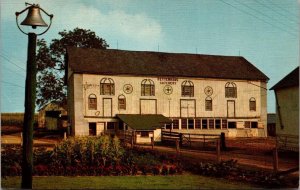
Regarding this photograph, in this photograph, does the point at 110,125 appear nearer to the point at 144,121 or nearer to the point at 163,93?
the point at 144,121

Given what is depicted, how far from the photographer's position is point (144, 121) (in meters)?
34.7

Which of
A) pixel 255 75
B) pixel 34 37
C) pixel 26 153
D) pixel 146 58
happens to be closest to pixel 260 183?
pixel 26 153

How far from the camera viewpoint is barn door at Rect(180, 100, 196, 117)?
38562mm

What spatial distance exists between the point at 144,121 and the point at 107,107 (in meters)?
4.02

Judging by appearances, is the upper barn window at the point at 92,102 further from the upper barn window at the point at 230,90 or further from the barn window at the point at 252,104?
the barn window at the point at 252,104

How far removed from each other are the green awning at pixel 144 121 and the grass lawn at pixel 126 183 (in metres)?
19.7

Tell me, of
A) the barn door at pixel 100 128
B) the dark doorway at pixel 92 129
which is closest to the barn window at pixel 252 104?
the barn door at pixel 100 128

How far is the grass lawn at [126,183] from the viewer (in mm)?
11109

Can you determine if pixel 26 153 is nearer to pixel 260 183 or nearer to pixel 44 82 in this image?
pixel 260 183

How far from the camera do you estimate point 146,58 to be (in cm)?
3931

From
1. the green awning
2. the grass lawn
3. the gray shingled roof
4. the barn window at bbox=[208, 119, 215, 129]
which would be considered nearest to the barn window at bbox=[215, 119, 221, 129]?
the barn window at bbox=[208, 119, 215, 129]

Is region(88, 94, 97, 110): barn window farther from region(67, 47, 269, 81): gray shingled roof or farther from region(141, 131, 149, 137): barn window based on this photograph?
region(141, 131, 149, 137): barn window

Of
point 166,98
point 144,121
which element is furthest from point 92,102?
point 166,98

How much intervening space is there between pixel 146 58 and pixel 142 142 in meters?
10.0
